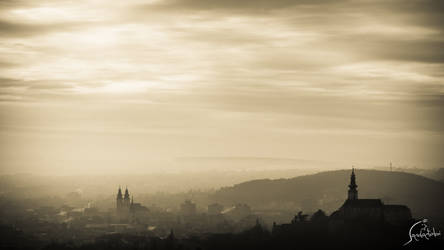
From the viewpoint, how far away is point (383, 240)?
180000 millimetres

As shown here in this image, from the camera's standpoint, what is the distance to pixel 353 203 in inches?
7579

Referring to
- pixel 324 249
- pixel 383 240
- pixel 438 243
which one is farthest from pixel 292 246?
pixel 438 243

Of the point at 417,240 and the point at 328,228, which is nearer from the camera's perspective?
the point at 417,240

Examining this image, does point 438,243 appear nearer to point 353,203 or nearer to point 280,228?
point 353,203

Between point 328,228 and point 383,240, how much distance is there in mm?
14618

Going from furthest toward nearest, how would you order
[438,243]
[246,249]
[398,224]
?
[246,249] → [398,224] → [438,243]

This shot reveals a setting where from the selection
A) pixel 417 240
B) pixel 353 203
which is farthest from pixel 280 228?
pixel 417 240

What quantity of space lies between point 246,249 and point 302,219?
14.9 m

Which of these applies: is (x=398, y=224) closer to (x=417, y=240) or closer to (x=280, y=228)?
(x=417, y=240)

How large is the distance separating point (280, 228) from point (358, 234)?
67.3ft

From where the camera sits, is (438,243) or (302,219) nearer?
(438,243)

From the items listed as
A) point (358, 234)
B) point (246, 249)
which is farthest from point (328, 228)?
point (246, 249)

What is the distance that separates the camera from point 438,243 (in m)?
176

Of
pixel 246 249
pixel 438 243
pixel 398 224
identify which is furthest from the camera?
pixel 246 249
